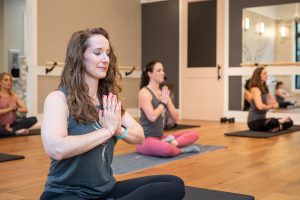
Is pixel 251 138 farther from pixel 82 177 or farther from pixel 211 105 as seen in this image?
pixel 82 177

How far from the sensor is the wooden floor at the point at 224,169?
2549 millimetres

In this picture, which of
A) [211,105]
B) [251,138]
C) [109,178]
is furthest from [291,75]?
[109,178]

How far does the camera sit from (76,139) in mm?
1383

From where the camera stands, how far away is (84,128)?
1.47m

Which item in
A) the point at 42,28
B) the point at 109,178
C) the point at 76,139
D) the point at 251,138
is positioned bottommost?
the point at 251,138

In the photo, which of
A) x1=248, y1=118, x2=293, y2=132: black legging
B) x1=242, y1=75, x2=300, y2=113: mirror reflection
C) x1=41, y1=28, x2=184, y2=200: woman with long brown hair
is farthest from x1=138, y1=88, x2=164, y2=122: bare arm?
x1=242, y1=75, x2=300, y2=113: mirror reflection

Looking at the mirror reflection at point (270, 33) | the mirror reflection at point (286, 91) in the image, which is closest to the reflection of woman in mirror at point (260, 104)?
the mirror reflection at point (286, 91)

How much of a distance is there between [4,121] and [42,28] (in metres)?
1.72

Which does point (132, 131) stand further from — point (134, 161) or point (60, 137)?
point (134, 161)

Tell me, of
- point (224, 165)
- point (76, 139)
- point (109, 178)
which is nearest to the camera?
point (76, 139)

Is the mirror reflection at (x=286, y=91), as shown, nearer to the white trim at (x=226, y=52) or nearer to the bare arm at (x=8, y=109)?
the white trim at (x=226, y=52)

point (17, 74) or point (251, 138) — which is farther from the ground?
point (17, 74)

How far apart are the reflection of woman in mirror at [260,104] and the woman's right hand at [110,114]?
3937 mm

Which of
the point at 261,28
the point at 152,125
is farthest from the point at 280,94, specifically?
the point at 152,125
